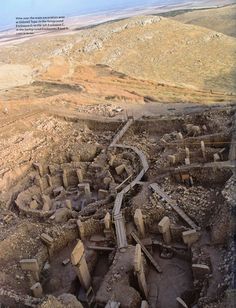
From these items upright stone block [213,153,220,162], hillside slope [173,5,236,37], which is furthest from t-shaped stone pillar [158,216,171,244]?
hillside slope [173,5,236,37]

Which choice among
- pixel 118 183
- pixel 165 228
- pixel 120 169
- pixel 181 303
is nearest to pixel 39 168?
pixel 120 169

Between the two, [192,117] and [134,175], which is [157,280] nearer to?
[134,175]

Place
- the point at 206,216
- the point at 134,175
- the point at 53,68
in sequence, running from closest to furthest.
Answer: the point at 206,216
the point at 134,175
the point at 53,68

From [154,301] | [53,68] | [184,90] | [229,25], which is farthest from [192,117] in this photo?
[229,25]

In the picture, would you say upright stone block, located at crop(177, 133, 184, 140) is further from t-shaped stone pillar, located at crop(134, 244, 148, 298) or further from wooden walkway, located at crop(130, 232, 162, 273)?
Answer: t-shaped stone pillar, located at crop(134, 244, 148, 298)

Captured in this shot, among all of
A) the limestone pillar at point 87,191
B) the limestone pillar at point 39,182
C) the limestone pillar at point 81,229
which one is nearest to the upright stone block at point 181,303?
the limestone pillar at point 81,229

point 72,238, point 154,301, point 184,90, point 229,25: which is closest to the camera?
point 154,301

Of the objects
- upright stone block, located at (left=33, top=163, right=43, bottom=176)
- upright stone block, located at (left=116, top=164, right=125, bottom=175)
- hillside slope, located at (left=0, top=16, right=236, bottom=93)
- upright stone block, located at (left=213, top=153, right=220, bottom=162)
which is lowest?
upright stone block, located at (left=33, top=163, right=43, bottom=176)
